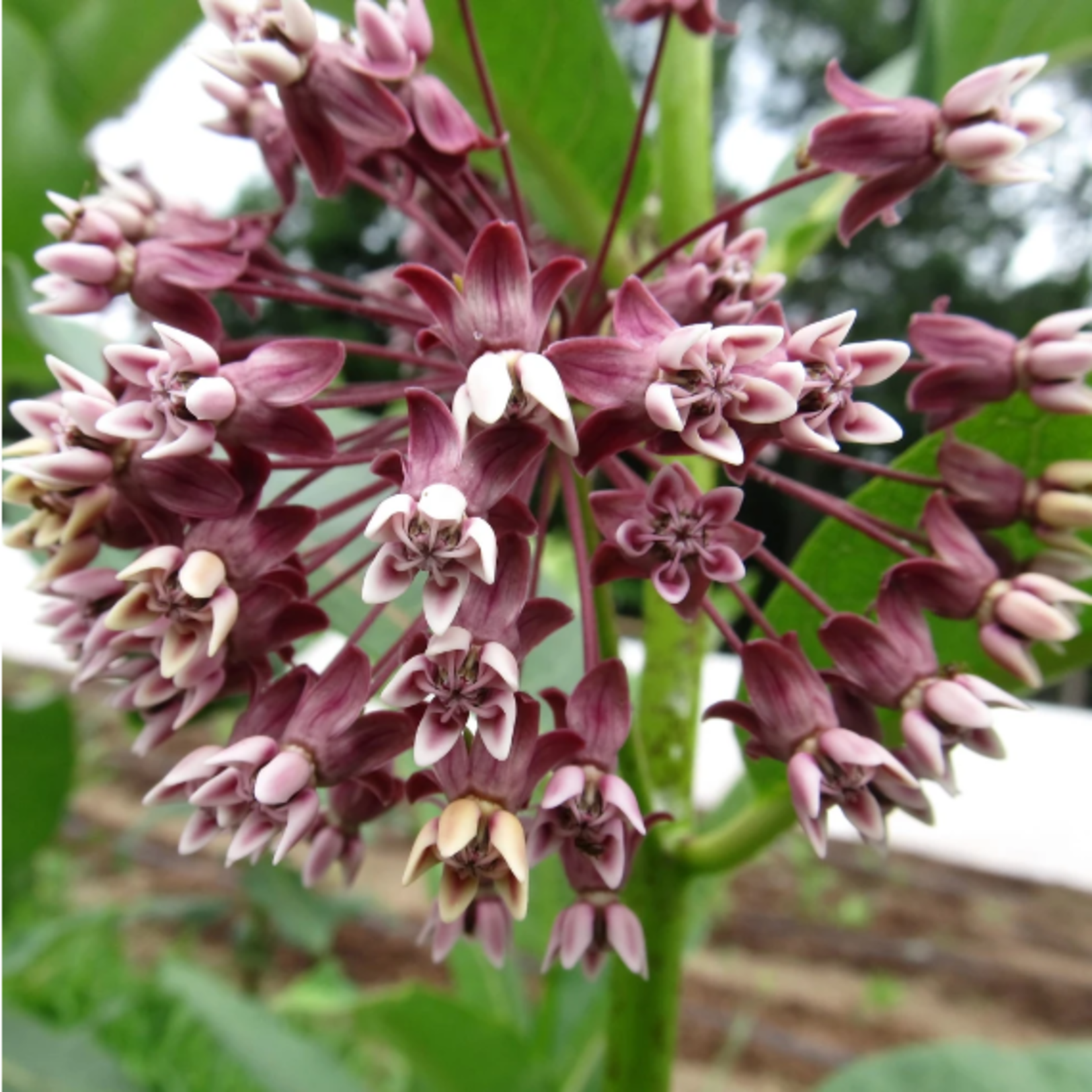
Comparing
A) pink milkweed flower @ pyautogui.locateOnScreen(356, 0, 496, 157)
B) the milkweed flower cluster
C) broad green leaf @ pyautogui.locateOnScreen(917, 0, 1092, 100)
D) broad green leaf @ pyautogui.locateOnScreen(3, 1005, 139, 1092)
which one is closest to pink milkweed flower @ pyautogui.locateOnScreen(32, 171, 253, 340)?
the milkweed flower cluster

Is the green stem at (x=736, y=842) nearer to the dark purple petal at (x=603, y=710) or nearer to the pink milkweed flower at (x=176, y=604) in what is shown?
the dark purple petal at (x=603, y=710)

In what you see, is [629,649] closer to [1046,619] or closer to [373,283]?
[373,283]

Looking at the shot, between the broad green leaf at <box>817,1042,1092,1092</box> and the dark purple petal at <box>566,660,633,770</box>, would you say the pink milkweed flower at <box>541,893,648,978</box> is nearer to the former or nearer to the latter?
the dark purple petal at <box>566,660,633,770</box>

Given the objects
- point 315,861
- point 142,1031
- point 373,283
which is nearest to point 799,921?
point 142,1031

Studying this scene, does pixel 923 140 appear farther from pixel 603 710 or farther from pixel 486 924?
pixel 486 924

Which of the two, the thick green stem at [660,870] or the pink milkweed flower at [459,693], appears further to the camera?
the thick green stem at [660,870]

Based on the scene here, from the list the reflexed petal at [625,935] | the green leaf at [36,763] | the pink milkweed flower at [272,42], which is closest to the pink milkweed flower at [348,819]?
the reflexed petal at [625,935]
